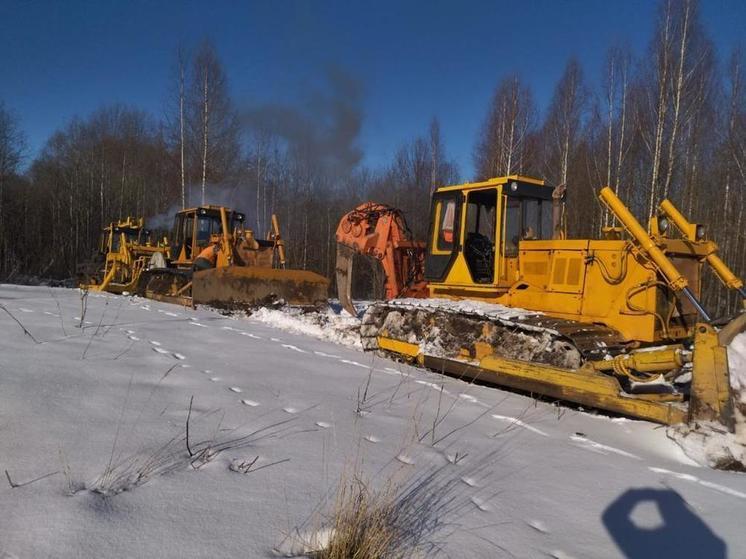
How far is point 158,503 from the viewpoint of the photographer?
87.3 inches

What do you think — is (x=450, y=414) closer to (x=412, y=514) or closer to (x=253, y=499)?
(x=412, y=514)

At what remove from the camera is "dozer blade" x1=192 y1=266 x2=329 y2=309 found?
Result: 1179cm

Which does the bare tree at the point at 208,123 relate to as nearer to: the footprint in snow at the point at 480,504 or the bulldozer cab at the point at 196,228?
the bulldozer cab at the point at 196,228

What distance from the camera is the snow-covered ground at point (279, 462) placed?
2.12m

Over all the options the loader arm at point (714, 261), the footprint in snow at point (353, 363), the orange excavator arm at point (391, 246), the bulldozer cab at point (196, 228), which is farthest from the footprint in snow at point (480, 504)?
the bulldozer cab at point (196, 228)

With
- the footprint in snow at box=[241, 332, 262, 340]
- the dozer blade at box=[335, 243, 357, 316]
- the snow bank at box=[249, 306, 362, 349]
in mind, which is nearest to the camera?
the footprint in snow at box=[241, 332, 262, 340]

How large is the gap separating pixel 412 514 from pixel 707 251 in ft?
19.3

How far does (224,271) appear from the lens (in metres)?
11.8

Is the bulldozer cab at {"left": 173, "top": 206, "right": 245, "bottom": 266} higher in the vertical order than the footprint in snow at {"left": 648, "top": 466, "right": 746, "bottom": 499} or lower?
higher

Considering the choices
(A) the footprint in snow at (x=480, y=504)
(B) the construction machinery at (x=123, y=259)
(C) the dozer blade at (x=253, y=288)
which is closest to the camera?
(A) the footprint in snow at (x=480, y=504)

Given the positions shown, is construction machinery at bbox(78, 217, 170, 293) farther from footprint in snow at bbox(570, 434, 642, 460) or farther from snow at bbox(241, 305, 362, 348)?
footprint in snow at bbox(570, 434, 642, 460)

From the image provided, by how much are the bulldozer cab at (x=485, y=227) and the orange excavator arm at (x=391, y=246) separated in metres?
1.37

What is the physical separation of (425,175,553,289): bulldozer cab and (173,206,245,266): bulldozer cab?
853 centimetres

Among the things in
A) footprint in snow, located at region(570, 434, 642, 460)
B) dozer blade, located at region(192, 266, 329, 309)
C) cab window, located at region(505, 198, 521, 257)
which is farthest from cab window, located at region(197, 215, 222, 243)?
footprint in snow, located at region(570, 434, 642, 460)
